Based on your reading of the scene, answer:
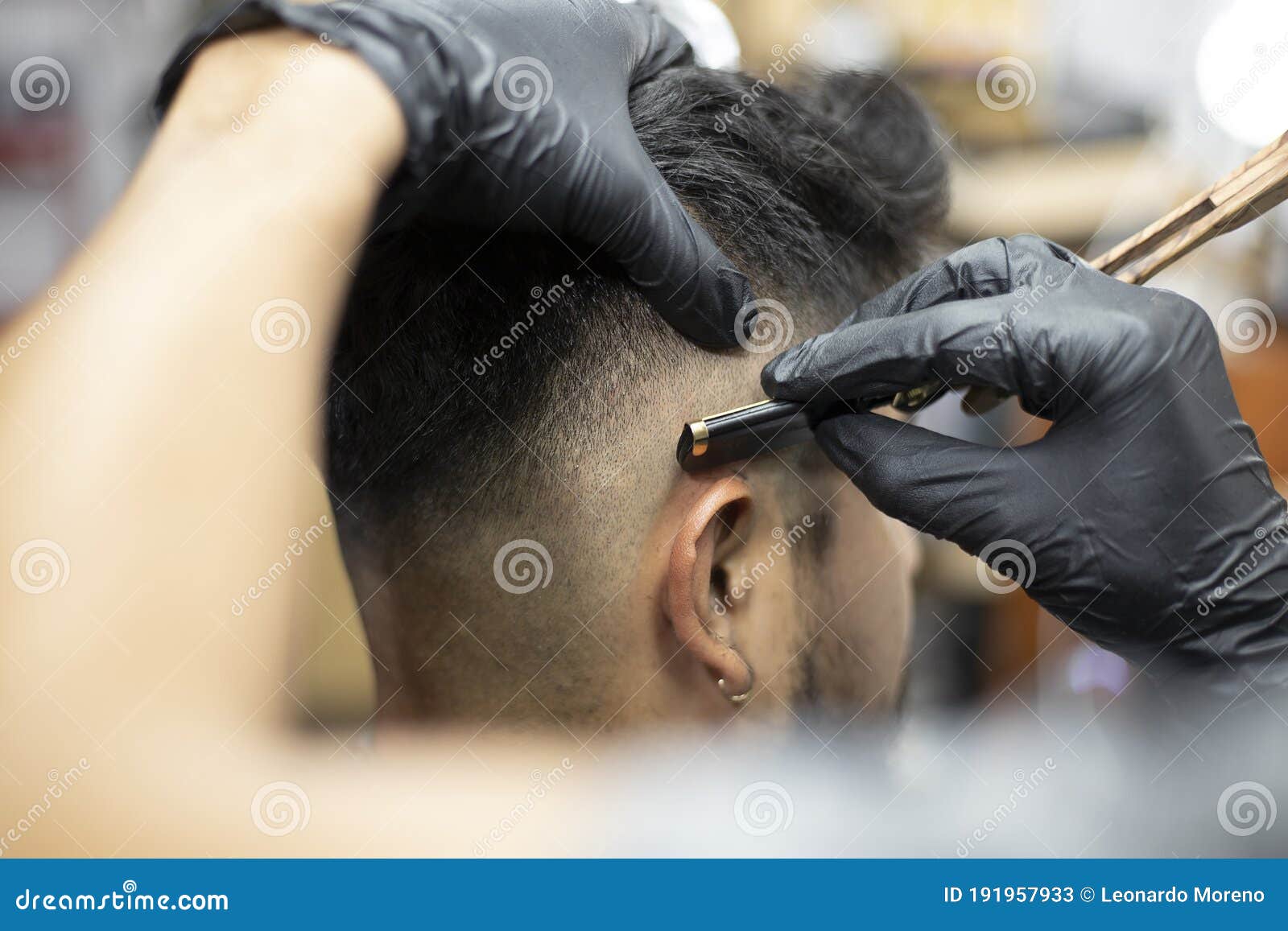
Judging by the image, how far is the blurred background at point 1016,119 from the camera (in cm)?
183

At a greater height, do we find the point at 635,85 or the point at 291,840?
the point at 635,85

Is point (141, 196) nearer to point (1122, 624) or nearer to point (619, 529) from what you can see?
point (619, 529)

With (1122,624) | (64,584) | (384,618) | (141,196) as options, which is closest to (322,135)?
(141,196)

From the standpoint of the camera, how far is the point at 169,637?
585 millimetres

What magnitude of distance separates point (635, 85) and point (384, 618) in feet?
1.79

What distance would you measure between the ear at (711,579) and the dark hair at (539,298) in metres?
0.12

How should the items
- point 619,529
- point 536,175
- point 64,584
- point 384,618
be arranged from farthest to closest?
point 384,618 → point 619,529 → point 536,175 → point 64,584

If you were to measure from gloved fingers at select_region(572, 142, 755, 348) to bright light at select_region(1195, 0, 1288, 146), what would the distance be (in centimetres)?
155

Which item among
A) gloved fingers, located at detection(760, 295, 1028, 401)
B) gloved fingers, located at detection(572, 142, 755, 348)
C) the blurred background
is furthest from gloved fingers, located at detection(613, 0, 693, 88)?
the blurred background

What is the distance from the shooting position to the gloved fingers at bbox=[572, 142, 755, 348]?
2.28 feet

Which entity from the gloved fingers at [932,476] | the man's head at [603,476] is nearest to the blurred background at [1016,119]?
the man's head at [603,476]

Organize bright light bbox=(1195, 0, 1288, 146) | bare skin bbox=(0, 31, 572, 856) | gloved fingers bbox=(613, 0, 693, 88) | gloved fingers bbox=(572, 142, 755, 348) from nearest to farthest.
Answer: bare skin bbox=(0, 31, 572, 856)
gloved fingers bbox=(572, 142, 755, 348)
gloved fingers bbox=(613, 0, 693, 88)
bright light bbox=(1195, 0, 1288, 146)

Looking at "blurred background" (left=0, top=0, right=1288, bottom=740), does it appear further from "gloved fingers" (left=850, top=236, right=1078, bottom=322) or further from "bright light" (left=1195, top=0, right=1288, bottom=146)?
"gloved fingers" (left=850, top=236, right=1078, bottom=322)

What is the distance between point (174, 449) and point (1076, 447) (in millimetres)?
667
